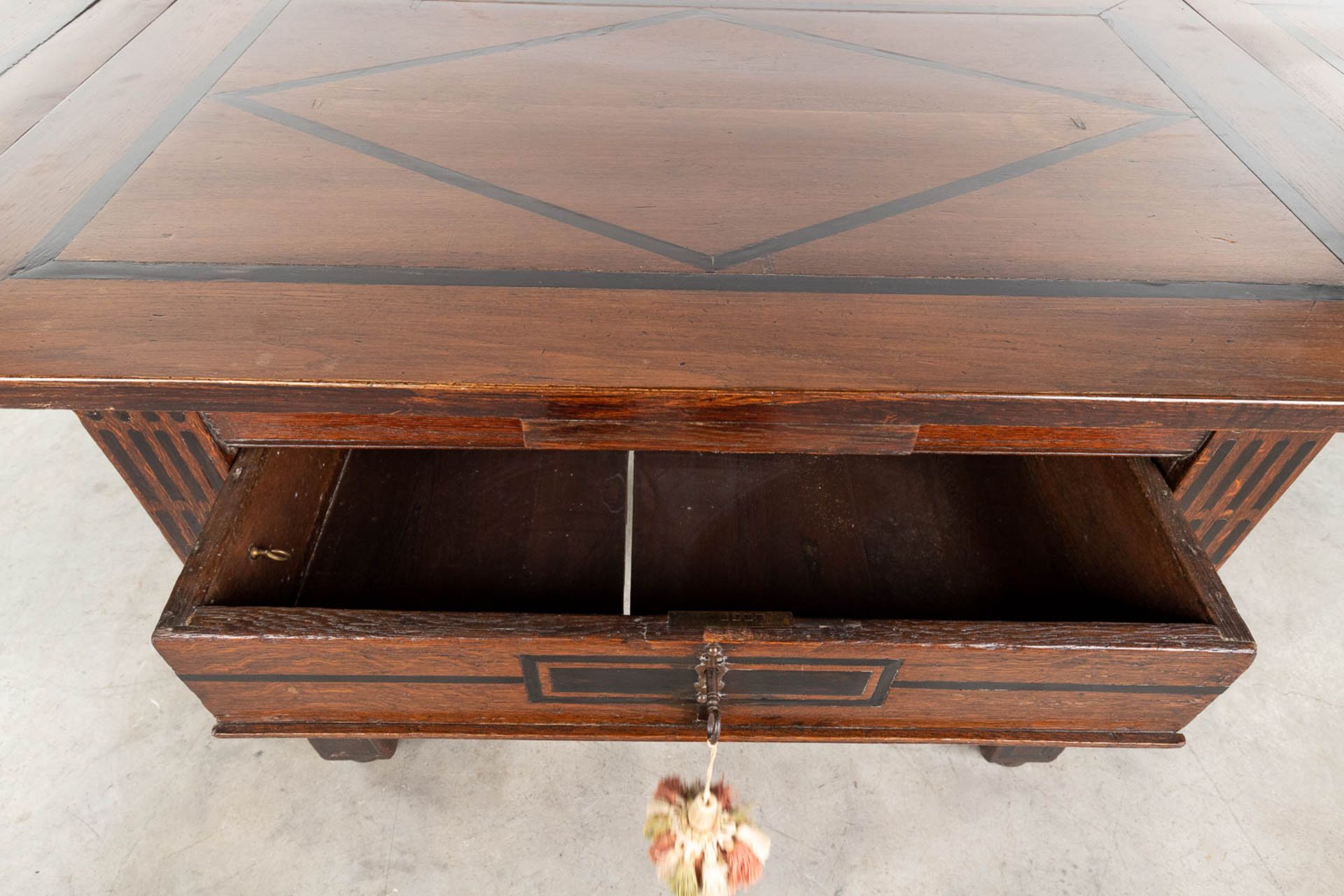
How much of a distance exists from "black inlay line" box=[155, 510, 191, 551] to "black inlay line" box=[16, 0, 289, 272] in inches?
9.9

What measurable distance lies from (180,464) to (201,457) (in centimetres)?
3

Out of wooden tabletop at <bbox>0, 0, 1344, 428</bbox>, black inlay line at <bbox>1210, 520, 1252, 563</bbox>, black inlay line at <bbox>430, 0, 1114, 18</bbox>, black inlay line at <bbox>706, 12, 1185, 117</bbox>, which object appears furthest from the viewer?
black inlay line at <bbox>430, 0, 1114, 18</bbox>

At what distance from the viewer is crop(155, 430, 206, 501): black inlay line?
702 mm

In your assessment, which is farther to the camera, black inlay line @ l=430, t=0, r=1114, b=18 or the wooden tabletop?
black inlay line @ l=430, t=0, r=1114, b=18

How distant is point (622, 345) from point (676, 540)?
1.10ft

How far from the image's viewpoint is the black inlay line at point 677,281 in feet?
2.13

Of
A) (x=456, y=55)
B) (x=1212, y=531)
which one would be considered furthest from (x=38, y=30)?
(x=1212, y=531)

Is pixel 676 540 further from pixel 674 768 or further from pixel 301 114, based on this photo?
pixel 301 114

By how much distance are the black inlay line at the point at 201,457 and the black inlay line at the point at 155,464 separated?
3 centimetres

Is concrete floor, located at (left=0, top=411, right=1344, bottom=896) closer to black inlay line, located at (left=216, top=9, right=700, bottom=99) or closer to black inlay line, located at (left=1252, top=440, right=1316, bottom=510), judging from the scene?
black inlay line, located at (left=1252, top=440, right=1316, bottom=510)

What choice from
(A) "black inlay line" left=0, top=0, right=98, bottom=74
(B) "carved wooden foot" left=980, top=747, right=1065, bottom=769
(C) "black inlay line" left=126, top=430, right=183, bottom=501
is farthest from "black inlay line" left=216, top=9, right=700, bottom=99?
(B) "carved wooden foot" left=980, top=747, right=1065, bottom=769

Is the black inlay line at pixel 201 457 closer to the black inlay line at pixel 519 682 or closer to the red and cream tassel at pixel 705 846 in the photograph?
the black inlay line at pixel 519 682

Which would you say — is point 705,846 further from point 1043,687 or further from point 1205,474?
point 1205,474

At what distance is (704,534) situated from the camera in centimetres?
89
